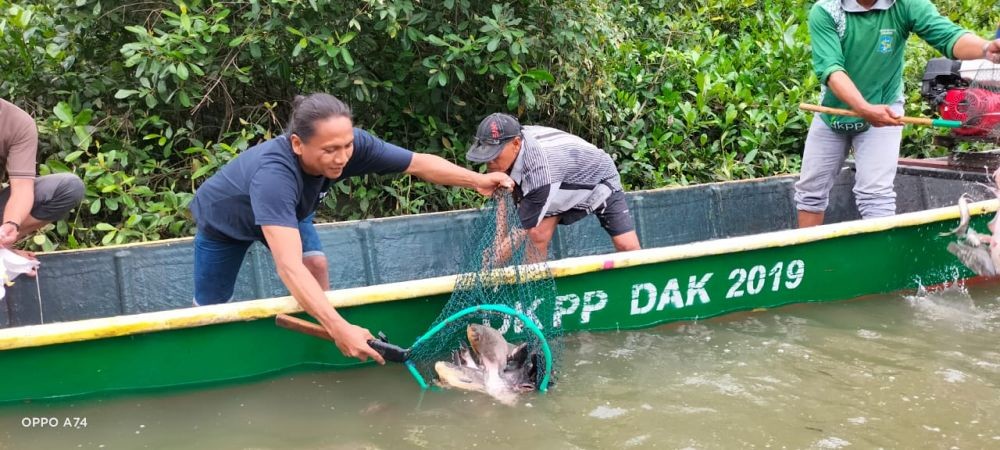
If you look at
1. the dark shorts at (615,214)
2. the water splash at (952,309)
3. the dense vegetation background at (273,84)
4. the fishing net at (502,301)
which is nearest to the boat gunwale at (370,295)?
the fishing net at (502,301)

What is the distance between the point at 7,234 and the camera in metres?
4.33

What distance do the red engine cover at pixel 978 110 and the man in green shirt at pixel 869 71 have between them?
1.53ft

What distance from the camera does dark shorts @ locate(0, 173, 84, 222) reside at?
4.68 metres

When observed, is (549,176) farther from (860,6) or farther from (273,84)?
(273,84)

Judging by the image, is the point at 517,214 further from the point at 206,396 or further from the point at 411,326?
the point at 206,396

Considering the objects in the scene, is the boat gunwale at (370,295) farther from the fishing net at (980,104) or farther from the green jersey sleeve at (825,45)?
the green jersey sleeve at (825,45)

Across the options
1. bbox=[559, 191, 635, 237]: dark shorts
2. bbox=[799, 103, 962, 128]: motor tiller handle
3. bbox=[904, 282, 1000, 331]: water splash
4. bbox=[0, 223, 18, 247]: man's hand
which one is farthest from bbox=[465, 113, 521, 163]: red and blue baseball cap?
bbox=[904, 282, 1000, 331]: water splash

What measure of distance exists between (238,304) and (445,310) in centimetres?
91

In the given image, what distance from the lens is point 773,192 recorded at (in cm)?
Answer: 645

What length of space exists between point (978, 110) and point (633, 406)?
3.25m

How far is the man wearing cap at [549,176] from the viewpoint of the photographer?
4430 mm

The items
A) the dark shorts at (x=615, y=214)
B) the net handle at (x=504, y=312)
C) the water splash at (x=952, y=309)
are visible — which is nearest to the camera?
the net handle at (x=504, y=312)

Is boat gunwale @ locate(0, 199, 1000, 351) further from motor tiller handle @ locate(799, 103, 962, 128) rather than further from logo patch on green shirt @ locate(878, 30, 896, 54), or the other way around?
logo patch on green shirt @ locate(878, 30, 896, 54)

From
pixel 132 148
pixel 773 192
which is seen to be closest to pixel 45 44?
pixel 132 148
